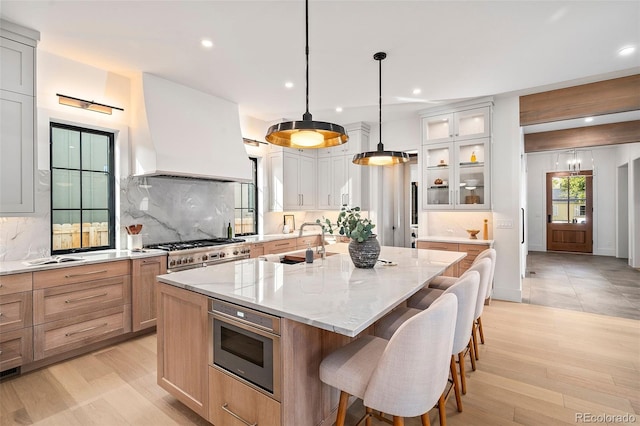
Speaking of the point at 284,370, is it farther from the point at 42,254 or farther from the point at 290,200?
the point at 290,200

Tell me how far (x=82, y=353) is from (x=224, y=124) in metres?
3.11

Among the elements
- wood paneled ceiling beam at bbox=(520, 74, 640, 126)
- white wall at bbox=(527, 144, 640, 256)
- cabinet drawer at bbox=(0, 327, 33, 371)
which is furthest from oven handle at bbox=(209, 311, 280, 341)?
white wall at bbox=(527, 144, 640, 256)

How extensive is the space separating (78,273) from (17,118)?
1453 mm

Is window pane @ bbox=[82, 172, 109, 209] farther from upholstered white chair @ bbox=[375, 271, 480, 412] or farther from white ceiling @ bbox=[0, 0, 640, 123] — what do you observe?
upholstered white chair @ bbox=[375, 271, 480, 412]

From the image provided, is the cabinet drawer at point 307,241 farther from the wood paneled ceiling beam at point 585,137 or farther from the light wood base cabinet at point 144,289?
the wood paneled ceiling beam at point 585,137

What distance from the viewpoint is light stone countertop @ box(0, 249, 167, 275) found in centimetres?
251

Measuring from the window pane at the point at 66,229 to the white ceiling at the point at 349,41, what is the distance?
1.67 m

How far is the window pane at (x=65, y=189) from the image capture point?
3.21 metres

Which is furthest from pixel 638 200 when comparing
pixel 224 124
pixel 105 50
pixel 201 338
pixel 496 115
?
pixel 105 50

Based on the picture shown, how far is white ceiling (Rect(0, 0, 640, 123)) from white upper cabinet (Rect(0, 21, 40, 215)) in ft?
0.60

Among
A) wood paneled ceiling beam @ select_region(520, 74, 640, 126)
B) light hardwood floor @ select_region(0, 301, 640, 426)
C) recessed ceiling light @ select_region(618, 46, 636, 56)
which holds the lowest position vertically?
light hardwood floor @ select_region(0, 301, 640, 426)

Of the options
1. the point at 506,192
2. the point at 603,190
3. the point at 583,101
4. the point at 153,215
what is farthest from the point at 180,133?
the point at 603,190

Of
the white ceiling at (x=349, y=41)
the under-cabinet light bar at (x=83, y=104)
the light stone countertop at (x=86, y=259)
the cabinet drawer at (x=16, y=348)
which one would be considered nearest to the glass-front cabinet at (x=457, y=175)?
the white ceiling at (x=349, y=41)

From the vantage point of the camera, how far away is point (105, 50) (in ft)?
9.94
